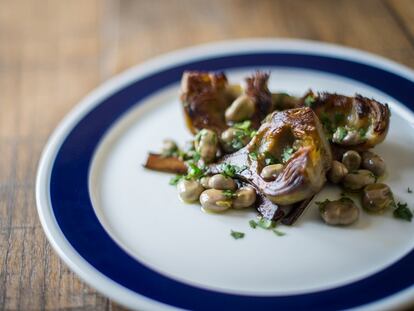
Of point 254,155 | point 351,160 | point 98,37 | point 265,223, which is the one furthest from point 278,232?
point 98,37

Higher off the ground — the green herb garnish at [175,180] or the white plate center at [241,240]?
the green herb garnish at [175,180]

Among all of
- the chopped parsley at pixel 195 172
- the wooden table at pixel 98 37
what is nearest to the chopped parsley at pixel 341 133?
the chopped parsley at pixel 195 172

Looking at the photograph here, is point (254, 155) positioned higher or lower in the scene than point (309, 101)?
lower

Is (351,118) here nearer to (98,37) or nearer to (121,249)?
(121,249)

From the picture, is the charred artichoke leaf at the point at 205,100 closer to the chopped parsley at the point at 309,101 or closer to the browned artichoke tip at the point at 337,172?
the chopped parsley at the point at 309,101

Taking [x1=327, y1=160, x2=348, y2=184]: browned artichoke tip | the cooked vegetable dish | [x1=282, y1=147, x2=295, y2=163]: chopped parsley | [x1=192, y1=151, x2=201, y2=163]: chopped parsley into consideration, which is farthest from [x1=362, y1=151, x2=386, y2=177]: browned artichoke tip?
[x1=192, y1=151, x2=201, y2=163]: chopped parsley

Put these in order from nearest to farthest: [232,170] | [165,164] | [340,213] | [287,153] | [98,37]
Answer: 1. [340,213]
2. [287,153]
3. [232,170]
4. [165,164]
5. [98,37]

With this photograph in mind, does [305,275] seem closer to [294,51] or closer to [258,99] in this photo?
[258,99]
